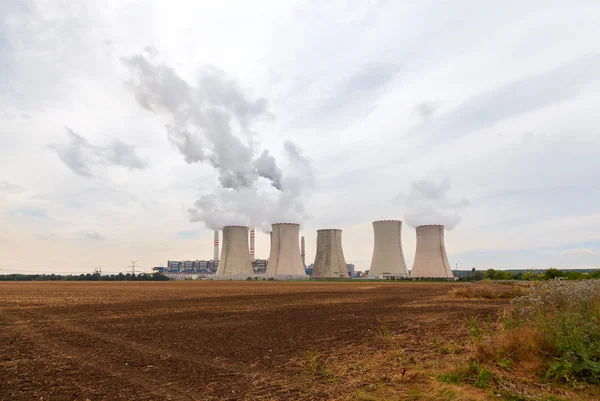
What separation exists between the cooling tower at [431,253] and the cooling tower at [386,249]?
135 inches

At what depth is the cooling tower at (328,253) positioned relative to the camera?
229 ft

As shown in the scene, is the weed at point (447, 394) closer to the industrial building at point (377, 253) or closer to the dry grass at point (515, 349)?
the dry grass at point (515, 349)

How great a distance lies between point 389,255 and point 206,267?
110783 millimetres

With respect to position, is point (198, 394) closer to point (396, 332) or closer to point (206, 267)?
point (396, 332)

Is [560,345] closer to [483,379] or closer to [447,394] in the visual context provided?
[483,379]

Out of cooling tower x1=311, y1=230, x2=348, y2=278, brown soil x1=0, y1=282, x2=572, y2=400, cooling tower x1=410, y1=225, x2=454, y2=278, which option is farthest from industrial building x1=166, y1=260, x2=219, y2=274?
brown soil x1=0, y1=282, x2=572, y2=400

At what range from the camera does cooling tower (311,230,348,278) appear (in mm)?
69875

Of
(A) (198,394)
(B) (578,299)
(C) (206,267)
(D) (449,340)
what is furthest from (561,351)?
(C) (206,267)

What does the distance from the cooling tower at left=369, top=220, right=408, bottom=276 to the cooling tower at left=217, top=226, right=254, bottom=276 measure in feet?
57.6

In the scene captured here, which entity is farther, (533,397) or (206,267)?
(206,267)

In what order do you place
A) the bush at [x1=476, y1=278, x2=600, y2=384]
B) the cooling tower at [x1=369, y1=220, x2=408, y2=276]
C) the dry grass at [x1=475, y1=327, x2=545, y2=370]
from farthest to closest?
1. the cooling tower at [x1=369, y1=220, x2=408, y2=276]
2. the dry grass at [x1=475, y1=327, x2=545, y2=370]
3. the bush at [x1=476, y1=278, x2=600, y2=384]

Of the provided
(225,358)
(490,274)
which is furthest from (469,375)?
(490,274)

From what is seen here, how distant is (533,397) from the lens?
4328 mm

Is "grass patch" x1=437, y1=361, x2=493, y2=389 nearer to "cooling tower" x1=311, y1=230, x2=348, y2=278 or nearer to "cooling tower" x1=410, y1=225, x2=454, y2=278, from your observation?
"cooling tower" x1=410, y1=225, x2=454, y2=278
